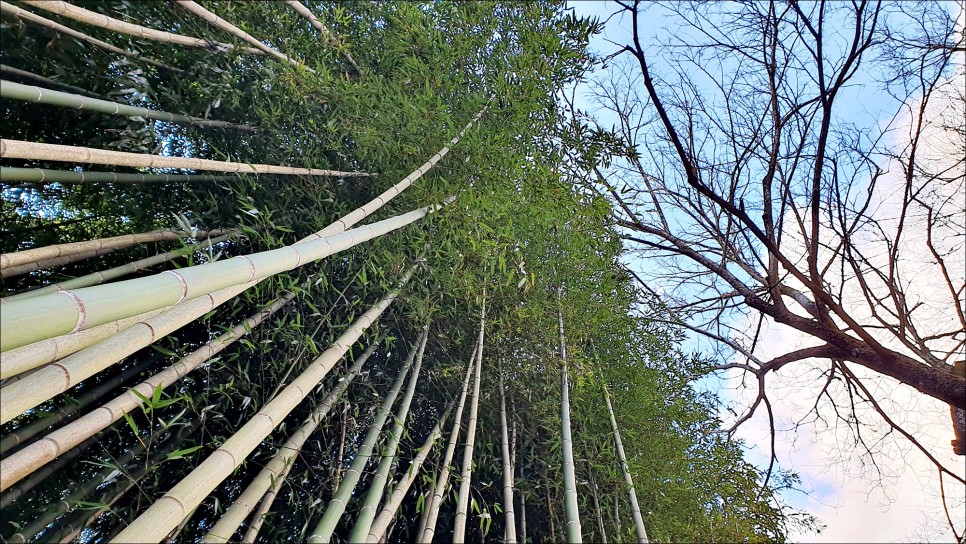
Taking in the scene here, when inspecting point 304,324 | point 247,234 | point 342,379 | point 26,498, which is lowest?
point 26,498

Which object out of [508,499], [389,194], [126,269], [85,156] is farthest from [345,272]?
[508,499]

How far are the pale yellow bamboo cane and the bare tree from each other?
2.14 m

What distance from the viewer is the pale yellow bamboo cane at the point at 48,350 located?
1020mm

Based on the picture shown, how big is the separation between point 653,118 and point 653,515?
3.37 m

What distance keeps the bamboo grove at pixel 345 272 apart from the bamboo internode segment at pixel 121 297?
0.10m

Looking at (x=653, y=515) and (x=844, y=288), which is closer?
(x=653, y=515)

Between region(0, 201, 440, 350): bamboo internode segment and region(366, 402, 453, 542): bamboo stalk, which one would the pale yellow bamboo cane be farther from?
region(366, 402, 453, 542): bamboo stalk

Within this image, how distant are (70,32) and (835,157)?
4.25 meters

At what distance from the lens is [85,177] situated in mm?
2094

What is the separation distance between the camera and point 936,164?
3.60m

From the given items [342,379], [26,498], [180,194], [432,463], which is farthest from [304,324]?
[26,498]

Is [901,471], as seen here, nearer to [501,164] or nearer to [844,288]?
[844,288]

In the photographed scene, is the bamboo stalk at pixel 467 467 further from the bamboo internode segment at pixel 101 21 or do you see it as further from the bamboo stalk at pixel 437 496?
the bamboo internode segment at pixel 101 21

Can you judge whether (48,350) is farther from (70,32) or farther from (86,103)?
(70,32)
